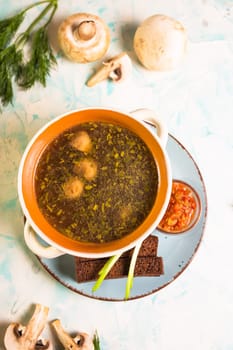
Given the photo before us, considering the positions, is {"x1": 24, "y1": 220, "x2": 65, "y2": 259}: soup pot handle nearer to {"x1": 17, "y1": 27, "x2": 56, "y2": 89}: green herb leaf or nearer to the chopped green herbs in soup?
the chopped green herbs in soup

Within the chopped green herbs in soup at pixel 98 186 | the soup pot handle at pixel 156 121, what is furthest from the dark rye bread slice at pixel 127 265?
the soup pot handle at pixel 156 121

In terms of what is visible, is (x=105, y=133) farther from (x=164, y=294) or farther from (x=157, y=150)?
(x=164, y=294)

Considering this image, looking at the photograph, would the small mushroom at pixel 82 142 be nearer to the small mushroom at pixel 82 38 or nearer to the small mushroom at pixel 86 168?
the small mushroom at pixel 86 168

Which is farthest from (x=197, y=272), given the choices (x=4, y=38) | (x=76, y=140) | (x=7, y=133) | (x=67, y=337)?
(x=4, y=38)

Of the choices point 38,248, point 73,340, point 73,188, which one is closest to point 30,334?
point 73,340

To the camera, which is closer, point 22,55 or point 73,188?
point 73,188

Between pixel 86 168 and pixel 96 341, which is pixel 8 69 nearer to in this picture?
pixel 86 168

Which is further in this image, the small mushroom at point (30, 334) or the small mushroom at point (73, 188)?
the small mushroom at point (30, 334)
